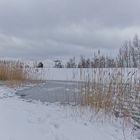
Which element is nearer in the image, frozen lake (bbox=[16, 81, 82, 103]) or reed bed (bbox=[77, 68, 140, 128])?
reed bed (bbox=[77, 68, 140, 128])

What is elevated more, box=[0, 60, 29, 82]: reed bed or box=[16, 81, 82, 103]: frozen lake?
box=[0, 60, 29, 82]: reed bed

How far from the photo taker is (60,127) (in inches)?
164

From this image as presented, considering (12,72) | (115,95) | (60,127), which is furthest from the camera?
(12,72)

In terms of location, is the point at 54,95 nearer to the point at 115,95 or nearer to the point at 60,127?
the point at 115,95

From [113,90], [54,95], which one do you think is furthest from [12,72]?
[113,90]

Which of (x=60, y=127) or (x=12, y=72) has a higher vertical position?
(x=12, y=72)

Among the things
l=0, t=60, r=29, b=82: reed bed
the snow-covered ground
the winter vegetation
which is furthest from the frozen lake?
l=0, t=60, r=29, b=82: reed bed

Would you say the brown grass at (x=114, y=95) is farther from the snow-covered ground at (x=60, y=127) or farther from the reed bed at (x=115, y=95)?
the snow-covered ground at (x=60, y=127)

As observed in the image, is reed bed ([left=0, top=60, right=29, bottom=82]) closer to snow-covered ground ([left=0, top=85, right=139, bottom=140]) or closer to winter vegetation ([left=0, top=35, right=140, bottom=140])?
winter vegetation ([left=0, top=35, right=140, bottom=140])

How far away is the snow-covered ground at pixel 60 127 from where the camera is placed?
3.66 metres

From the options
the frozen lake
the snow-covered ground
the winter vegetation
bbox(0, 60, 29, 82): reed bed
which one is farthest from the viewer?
bbox(0, 60, 29, 82): reed bed

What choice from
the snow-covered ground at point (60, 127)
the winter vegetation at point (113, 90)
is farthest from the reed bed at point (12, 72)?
the snow-covered ground at point (60, 127)

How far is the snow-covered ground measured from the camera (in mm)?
3660

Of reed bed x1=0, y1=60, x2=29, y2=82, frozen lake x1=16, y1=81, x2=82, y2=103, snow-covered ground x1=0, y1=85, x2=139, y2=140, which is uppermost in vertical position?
reed bed x1=0, y1=60, x2=29, y2=82
